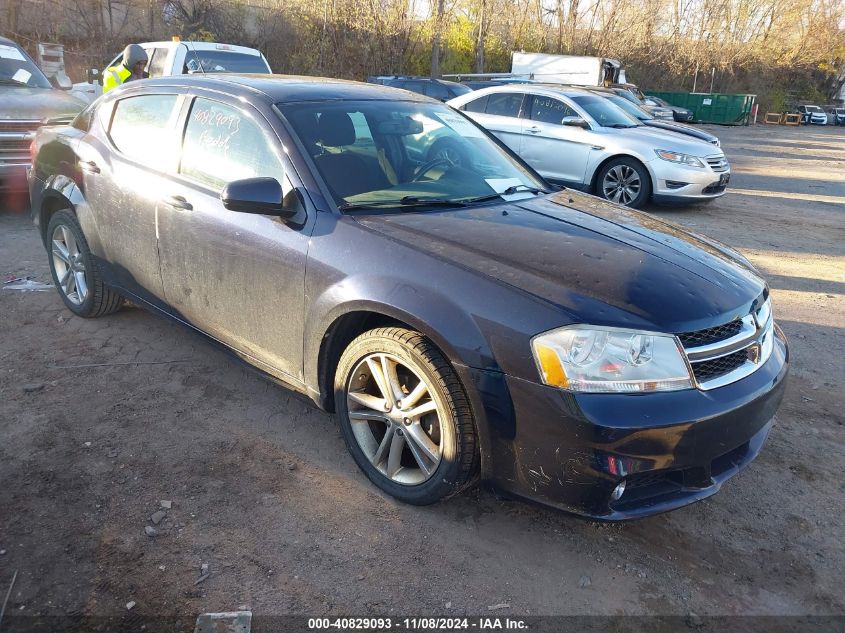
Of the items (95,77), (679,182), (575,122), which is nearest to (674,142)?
(679,182)

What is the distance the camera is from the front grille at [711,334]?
2422 mm

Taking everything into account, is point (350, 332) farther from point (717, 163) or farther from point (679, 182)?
point (717, 163)

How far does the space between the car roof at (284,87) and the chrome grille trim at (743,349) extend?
227 cm

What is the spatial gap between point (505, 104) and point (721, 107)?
116 feet

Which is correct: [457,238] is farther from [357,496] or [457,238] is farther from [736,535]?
[736,535]

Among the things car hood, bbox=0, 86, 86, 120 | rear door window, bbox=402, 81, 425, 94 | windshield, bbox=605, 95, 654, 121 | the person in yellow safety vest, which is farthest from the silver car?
car hood, bbox=0, 86, 86, 120

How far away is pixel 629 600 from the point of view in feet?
7.91

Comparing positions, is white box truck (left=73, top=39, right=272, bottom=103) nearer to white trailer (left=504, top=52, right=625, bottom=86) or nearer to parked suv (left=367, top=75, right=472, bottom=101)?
parked suv (left=367, top=75, right=472, bottom=101)

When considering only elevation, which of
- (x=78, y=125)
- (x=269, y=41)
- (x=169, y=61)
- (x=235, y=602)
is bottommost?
(x=235, y=602)

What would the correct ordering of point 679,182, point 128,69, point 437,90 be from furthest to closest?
point 437,90, point 679,182, point 128,69

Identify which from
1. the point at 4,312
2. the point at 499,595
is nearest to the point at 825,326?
the point at 499,595

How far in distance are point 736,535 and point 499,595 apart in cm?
112

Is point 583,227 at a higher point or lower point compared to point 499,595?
higher

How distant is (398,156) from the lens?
11.3ft
